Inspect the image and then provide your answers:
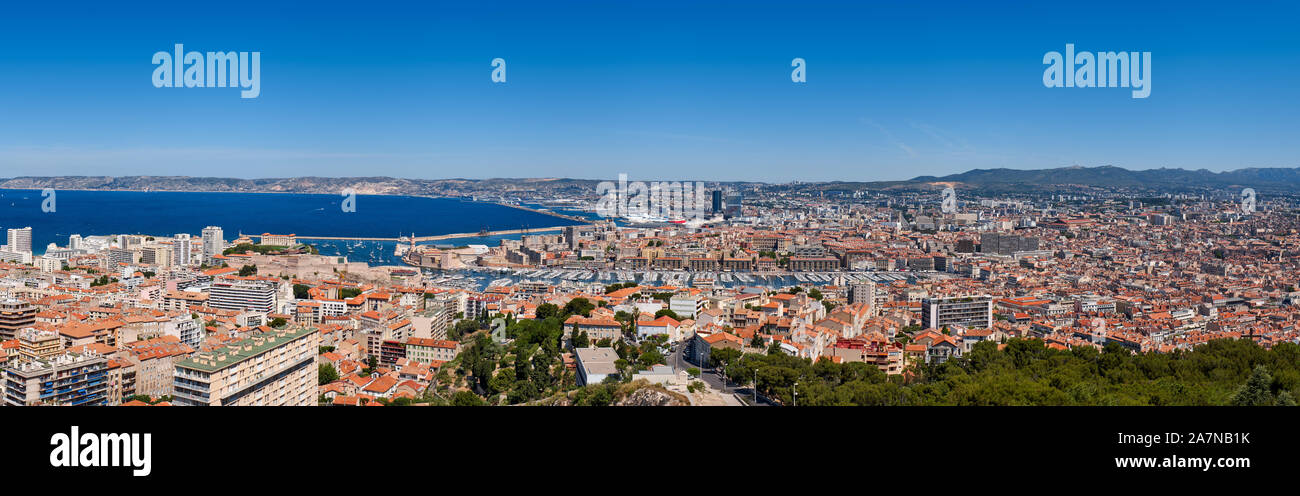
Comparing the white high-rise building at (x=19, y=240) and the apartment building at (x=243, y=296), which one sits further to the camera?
the white high-rise building at (x=19, y=240)

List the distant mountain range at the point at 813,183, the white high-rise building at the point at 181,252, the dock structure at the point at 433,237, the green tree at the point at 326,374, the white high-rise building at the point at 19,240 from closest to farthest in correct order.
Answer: the green tree at the point at 326,374, the white high-rise building at the point at 19,240, the white high-rise building at the point at 181,252, the distant mountain range at the point at 813,183, the dock structure at the point at 433,237

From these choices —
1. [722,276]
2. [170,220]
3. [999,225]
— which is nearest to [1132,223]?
[999,225]

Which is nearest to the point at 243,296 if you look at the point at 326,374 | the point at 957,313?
the point at 326,374

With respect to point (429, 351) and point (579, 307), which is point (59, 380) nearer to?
point (429, 351)

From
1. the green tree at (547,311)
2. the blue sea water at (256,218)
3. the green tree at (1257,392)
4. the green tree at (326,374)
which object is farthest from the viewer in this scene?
the blue sea water at (256,218)

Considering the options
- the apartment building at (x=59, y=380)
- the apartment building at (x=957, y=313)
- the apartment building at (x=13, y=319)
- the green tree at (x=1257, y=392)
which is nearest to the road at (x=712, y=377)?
the green tree at (x=1257, y=392)

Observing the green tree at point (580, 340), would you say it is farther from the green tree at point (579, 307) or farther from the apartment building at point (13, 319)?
the apartment building at point (13, 319)

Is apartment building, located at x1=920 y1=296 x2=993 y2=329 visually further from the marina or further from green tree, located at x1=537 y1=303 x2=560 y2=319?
green tree, located at x1=537 y1=303 x2=560 y2=319
